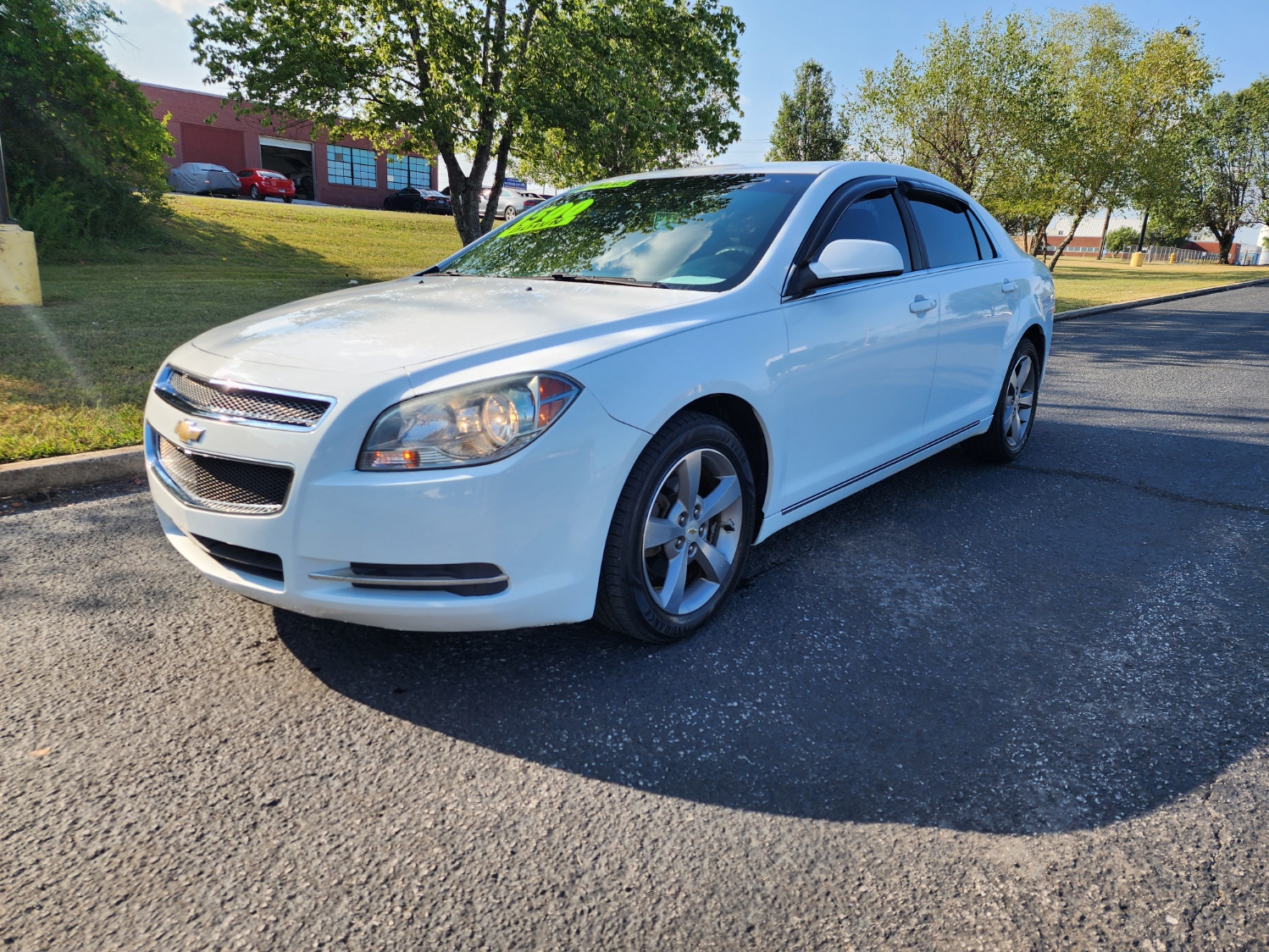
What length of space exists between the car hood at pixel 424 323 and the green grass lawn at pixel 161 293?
255 cm

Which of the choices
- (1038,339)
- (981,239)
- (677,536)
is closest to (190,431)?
(677,536)

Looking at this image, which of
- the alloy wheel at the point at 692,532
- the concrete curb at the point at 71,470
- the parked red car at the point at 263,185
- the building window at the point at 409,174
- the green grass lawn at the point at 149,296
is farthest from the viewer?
the building window at the point at 409,174

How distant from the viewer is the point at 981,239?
5.02 metres

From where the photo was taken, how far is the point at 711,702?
8.99 ft

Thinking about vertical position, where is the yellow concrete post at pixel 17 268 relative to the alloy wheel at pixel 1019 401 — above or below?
above

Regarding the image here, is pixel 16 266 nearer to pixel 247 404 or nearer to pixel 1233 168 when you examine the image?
pixel 247 404

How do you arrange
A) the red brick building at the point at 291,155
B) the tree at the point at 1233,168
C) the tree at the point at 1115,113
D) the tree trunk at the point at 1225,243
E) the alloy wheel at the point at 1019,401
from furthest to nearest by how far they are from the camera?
the tree trunk at the point at 1225,243 → the tree at the point at 1233,168 → the red brick building at the point at 291,155 → the tree at the point at 1115,113 → the alloy wheel at the point at 1019,401

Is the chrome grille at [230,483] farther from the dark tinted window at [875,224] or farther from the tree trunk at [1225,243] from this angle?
the tree trunk at [1225,243]

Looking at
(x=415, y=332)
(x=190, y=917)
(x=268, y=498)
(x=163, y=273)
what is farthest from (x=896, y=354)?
(x=163, y=273)

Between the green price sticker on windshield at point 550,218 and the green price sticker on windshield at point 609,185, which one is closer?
the green price sticker on windshield at point 550,218

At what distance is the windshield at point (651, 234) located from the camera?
349 cm

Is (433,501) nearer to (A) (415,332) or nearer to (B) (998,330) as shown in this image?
(A) (415,332)

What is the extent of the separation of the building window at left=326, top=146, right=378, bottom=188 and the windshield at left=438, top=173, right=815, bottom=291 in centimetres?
4401

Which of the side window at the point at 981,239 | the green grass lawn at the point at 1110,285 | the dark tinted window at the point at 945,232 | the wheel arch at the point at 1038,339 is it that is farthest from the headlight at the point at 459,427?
the green grass lawn at the point at 1110,285
